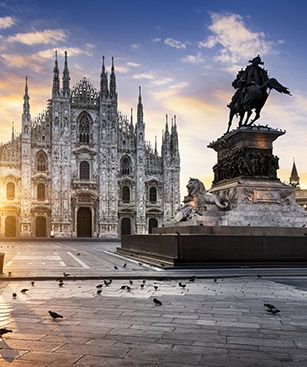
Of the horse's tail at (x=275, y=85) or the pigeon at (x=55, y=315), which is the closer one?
the pigeon at (x=55, y=315)

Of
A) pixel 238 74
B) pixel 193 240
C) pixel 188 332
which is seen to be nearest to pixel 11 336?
pixel 188 332

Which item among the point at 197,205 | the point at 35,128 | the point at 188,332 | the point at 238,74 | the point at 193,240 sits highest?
the point at 35,128

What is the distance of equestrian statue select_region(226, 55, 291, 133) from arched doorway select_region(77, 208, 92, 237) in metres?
40.8

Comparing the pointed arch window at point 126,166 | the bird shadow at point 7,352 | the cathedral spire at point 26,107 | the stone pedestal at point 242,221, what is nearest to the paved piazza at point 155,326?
the bird shadow at point 7,352

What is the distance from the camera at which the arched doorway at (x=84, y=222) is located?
57.2 metres

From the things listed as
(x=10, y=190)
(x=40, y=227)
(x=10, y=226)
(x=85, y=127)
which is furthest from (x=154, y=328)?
(x=85, y=127)

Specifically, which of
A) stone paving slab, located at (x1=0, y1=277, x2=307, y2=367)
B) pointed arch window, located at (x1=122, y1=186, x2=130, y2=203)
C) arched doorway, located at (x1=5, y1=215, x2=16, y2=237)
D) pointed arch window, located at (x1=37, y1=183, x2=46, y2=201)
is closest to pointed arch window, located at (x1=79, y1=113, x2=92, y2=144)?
pointed arch window, located at (x1=37, y1=183, x2=46, y2=201)

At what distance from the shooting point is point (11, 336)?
5328 millimetres

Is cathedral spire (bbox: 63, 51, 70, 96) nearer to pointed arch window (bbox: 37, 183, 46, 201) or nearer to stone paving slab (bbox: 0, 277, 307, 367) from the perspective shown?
pointed arch window (bbox: 37, 183, 46, 201)

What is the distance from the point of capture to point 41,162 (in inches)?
2212

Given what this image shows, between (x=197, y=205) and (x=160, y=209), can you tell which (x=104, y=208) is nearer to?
(x=160, y=209)

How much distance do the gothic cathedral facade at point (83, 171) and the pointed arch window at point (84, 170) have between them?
114mm

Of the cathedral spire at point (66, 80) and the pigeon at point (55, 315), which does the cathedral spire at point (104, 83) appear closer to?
the cathedral spire at point (66, 80)

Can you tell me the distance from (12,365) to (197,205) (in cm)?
1277
